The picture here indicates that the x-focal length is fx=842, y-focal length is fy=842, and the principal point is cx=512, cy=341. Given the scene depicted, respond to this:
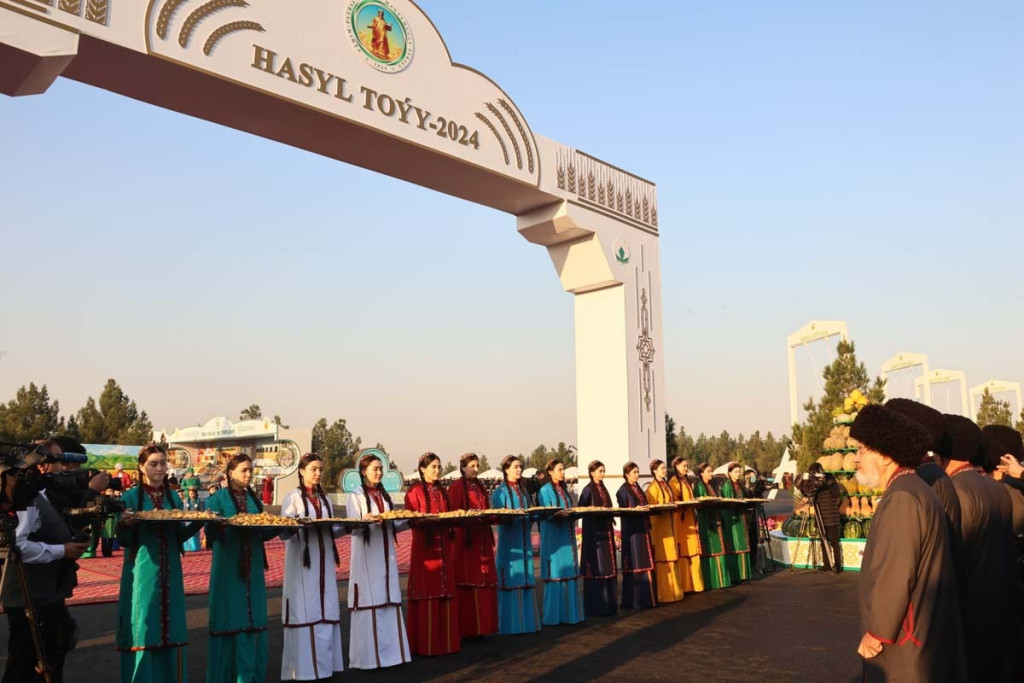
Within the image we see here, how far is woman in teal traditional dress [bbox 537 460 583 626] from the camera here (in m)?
8.69

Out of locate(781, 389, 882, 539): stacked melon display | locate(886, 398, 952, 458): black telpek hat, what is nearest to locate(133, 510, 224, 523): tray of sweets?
locate(886, 398, 952, 458): black telpek hat

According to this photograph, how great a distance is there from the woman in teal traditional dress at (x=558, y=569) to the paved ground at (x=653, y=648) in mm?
214

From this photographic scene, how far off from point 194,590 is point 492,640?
5.57 m

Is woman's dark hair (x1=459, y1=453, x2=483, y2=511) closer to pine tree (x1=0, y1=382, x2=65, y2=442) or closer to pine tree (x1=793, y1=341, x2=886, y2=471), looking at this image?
pine tree (x1=793, y1=341, x2=886, y2=471)

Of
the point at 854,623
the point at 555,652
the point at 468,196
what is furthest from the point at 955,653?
the point at 468,196

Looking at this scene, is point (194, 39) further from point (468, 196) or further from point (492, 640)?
point (492, 640)

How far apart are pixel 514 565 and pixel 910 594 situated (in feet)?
18.1

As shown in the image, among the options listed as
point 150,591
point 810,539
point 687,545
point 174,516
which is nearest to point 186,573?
point 687,545

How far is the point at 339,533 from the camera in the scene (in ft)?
22.2

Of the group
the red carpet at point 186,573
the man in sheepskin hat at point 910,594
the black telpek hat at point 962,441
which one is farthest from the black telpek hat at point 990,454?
the red carpet at point 186,573

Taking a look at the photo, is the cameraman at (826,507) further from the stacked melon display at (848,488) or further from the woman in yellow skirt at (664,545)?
the woman in yellow skirt at (664,545)

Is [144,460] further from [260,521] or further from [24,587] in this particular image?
[24,587]

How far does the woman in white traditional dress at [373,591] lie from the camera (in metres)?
6.74

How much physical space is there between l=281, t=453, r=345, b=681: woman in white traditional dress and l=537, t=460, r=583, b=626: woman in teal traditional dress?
8.99ft
